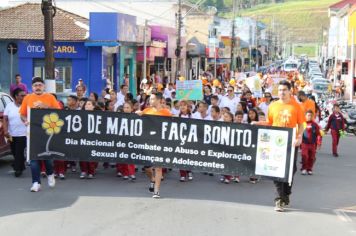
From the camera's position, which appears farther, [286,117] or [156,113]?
[156,113]

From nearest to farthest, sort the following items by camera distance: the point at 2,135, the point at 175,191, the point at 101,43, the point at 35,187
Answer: the point at 35,187, the point at 175,191, the point at 2,135, the point at 101,43

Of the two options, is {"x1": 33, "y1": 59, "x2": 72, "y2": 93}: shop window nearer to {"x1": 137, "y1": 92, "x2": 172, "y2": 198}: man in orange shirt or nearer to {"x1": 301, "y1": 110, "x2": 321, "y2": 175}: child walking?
{"x1": 301, "y1": 110, "x2": 321, "y2": 175}: child walking

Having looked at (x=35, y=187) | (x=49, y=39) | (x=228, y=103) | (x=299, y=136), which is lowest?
(x=35, y=187)

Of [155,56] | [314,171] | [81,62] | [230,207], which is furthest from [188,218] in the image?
[155,56]

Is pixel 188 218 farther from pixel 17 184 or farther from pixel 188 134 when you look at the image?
pixel 17 184

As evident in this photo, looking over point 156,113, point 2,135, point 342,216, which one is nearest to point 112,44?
point 2,135

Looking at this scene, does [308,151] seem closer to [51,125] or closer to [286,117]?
[286,117]

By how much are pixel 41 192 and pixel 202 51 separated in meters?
48.3

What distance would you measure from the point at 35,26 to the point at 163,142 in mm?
22755

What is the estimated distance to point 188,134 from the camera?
10828mm

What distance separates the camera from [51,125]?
11227 mm

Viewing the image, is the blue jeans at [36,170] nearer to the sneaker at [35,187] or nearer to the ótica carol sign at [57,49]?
the sneaker at [35,187]

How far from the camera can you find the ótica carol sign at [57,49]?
31172 mm

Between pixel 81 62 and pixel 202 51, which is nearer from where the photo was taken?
pixel 81 62
